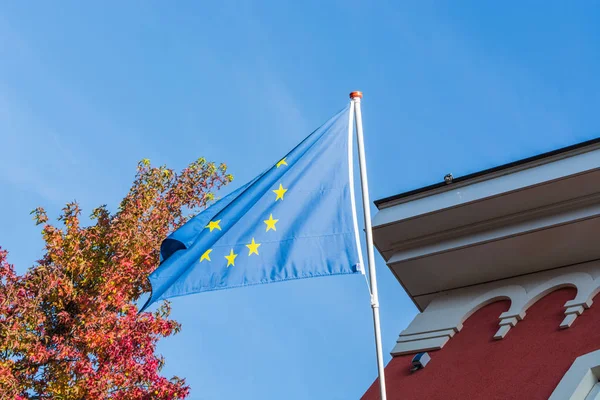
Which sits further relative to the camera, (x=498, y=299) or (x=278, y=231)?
(x=498, y=299)

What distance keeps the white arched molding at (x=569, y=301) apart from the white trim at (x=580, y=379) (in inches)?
23.9

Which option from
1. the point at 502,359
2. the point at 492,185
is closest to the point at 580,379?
the point at 502,359

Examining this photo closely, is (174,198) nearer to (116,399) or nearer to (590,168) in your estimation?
(116,399)

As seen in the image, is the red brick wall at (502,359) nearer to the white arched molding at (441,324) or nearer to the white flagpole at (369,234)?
the white arched molding at (441,324)

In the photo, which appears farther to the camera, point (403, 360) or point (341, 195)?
point (403, 360)

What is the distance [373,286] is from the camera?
6086 millimetres

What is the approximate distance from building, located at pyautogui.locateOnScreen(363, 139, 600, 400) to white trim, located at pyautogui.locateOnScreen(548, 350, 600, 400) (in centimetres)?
2

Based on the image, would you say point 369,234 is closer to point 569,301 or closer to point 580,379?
point 580,379

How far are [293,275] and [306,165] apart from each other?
1024mm

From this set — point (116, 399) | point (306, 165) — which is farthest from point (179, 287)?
point (116, 399)

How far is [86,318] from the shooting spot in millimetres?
11469

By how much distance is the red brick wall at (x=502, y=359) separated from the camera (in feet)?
21.9

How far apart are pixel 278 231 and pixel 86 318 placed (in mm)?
5907

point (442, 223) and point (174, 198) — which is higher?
point (174, 198)
